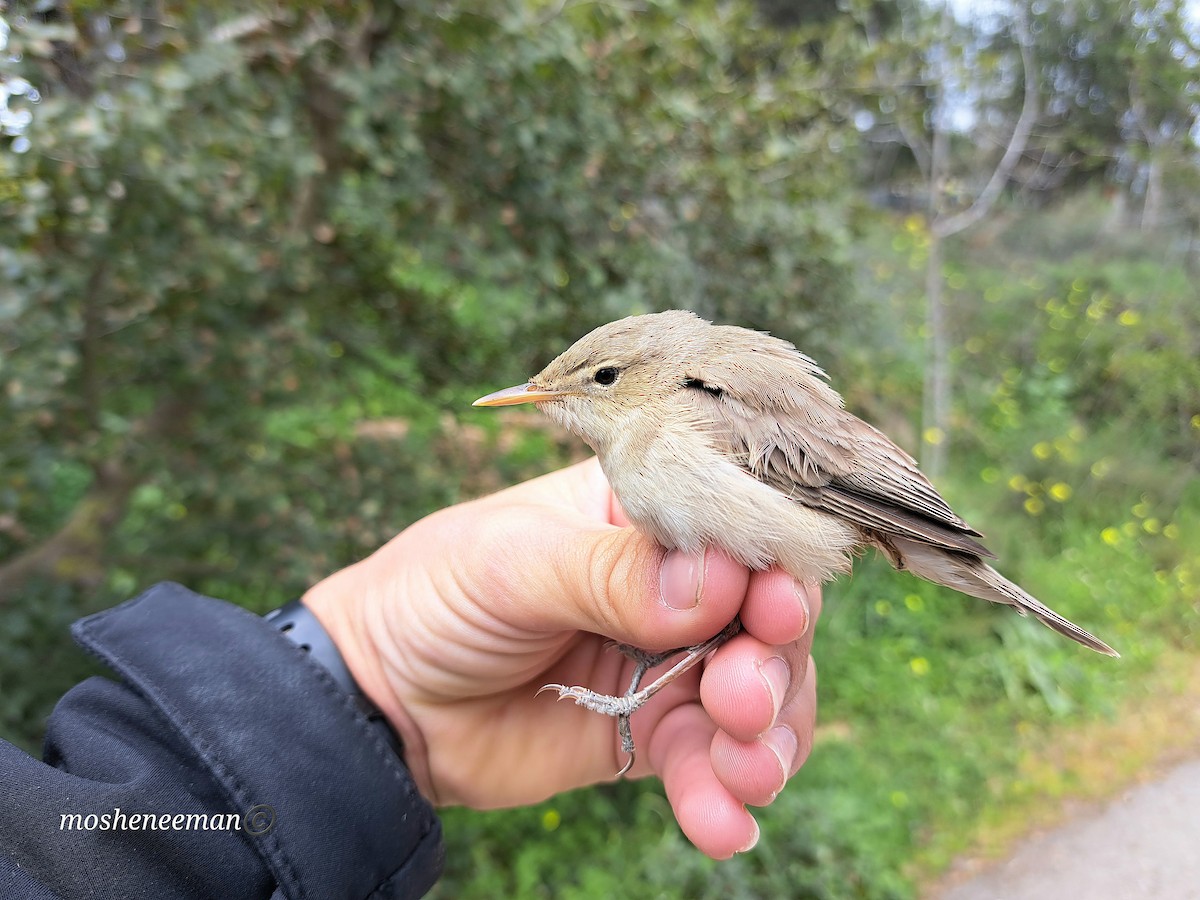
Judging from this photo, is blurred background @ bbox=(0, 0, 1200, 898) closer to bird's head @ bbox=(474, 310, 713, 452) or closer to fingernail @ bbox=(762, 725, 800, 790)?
bird's head @ bbox=(474, 310, 713, 452)

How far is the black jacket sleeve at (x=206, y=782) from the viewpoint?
4.37ft

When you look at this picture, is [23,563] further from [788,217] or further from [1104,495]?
[1104,495]

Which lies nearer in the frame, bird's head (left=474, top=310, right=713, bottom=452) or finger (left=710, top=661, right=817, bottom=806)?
finger (left=710, top=661, right=817, bottom=806)

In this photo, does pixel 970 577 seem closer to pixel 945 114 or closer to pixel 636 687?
pixel 636 687

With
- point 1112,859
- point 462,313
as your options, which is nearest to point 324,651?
point 462,313

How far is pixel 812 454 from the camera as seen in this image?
5.80ft

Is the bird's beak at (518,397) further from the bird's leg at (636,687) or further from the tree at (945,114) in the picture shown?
the tree at (945,114)

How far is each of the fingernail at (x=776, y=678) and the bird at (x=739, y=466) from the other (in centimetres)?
15

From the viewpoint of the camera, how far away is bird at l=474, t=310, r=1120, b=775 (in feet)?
5.53

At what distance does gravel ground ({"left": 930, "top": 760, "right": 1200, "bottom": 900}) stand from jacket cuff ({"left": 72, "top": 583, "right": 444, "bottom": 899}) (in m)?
3.05

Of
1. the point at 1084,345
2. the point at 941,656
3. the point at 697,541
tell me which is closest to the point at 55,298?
the point at 697,541

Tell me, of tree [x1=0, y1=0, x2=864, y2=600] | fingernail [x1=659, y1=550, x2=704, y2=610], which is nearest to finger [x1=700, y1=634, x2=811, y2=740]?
fingernail [x1=659, y1=550, x2=704, y2=610]

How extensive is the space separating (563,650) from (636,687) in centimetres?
40

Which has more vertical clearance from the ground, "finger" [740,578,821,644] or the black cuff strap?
"finger" [740,578,821,644]
